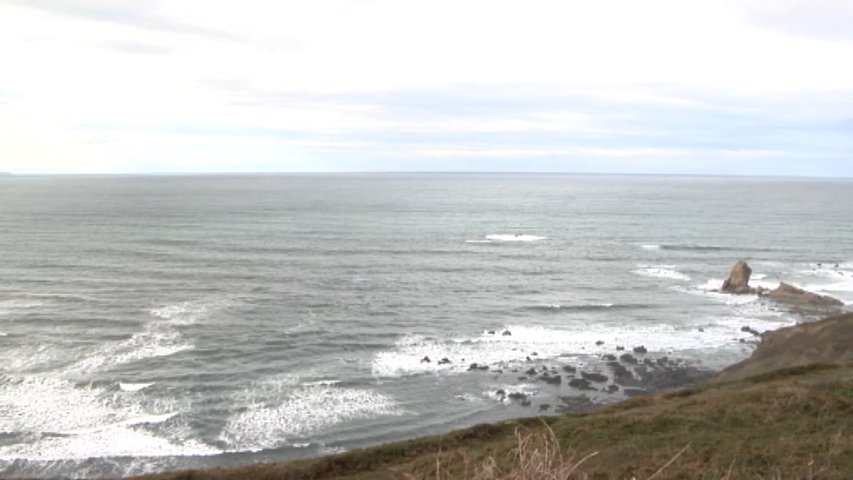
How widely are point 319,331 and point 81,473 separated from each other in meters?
23.2

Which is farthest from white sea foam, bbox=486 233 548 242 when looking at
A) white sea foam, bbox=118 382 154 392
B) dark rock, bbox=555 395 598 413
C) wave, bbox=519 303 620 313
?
white sea foam, bbox=118 382 154 392

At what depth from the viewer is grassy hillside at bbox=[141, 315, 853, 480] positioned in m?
18.6

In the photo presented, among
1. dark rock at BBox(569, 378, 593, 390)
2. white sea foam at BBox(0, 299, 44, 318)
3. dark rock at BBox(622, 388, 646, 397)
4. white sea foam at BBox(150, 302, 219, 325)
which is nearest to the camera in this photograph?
dark rock at BBox(622, 388, 646, 397)

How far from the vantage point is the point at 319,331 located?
52.3 m

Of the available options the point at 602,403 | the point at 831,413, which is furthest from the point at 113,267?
the point at 831,413

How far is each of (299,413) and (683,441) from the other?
72.9ft

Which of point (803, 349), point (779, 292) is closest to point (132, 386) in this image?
point (803, 349)

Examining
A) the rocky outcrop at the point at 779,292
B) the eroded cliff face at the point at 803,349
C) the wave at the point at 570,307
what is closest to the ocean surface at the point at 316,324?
the wave at the point at 570,307

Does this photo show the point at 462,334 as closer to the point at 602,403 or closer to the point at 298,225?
the point at 602,403

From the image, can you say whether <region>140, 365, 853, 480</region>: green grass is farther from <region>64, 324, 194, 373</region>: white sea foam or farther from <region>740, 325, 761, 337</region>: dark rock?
<region>740, 325, 761, 337</region>: dark rock

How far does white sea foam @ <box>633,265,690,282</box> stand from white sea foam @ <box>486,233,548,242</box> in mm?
26610

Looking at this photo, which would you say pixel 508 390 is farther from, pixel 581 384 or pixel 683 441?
pixel 683 441

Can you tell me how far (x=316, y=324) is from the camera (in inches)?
2133

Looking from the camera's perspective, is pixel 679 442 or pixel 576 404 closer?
pixel 679 442
